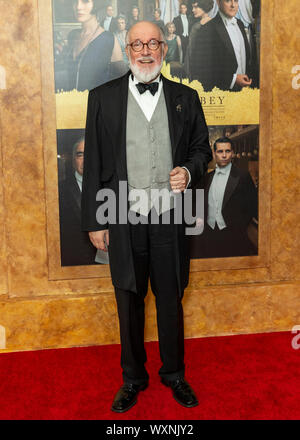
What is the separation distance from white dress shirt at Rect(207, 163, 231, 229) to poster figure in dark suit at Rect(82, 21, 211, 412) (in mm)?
793

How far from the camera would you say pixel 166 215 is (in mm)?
2484

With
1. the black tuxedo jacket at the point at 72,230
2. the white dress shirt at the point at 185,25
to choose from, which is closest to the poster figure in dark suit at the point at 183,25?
the white dress shirt at the point at 185,25

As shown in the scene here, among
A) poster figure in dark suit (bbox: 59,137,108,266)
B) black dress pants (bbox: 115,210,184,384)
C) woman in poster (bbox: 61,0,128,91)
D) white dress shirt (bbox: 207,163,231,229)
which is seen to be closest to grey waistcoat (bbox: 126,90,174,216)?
black dress pants (bbox: 115,210,184,384)

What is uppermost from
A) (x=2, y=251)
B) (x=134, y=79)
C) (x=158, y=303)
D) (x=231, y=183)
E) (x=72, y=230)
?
(x=134, y=79)

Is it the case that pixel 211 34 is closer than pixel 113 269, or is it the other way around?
pixel 113 269

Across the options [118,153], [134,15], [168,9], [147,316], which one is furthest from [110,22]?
[147,316]

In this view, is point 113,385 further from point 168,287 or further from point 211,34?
point 211,34

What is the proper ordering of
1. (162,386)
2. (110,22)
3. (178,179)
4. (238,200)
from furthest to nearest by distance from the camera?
(238,200) < (110,22) < (162,386) < (178,179)

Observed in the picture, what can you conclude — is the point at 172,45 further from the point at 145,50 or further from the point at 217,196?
the point at 217,196

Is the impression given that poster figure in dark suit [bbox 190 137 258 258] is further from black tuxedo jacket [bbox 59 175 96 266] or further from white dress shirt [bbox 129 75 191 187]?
white dress shirt [bbox 129 75 191 187]

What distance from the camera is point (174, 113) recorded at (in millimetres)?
2473

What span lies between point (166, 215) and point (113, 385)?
1.08 meters

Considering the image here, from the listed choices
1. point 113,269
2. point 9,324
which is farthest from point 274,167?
point 9,324

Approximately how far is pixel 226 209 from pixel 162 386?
4.40 ft
